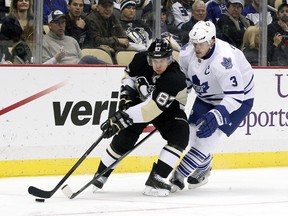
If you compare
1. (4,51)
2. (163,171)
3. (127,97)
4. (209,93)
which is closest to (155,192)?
(163,171)

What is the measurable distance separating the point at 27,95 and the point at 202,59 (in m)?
1.62

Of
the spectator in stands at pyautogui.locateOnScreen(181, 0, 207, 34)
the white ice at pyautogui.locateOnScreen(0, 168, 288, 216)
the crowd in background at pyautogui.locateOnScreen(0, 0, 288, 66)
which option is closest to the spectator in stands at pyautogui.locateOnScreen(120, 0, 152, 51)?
the crowd in background at pyautogui.locateOnScreen(0, 0, 288, 66)

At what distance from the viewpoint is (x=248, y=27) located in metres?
8.41

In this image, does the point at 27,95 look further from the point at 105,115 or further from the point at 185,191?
the point at 185,191

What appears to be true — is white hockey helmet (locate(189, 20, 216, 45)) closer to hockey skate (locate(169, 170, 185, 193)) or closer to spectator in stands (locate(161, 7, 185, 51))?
hockey skate (locate(169, 170, 185, 193))

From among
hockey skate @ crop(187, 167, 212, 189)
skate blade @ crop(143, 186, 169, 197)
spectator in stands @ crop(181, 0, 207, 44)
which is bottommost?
hockey skate @ crop(187, 167, 212, 189)

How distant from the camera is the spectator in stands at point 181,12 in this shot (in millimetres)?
8039

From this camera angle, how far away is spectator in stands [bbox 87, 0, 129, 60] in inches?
300

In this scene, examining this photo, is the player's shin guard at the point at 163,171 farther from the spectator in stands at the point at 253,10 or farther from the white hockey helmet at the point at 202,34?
the spectator in stands at the point at 253,10

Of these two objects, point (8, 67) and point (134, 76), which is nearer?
point (134, 76)

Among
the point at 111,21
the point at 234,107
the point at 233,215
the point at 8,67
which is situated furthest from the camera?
the point at 111,21

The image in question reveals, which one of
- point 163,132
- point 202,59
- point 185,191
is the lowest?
point 185,191

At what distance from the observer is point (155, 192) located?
6094 mm

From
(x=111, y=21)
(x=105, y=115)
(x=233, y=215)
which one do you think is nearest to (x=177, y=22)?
(x=111, y=21)
